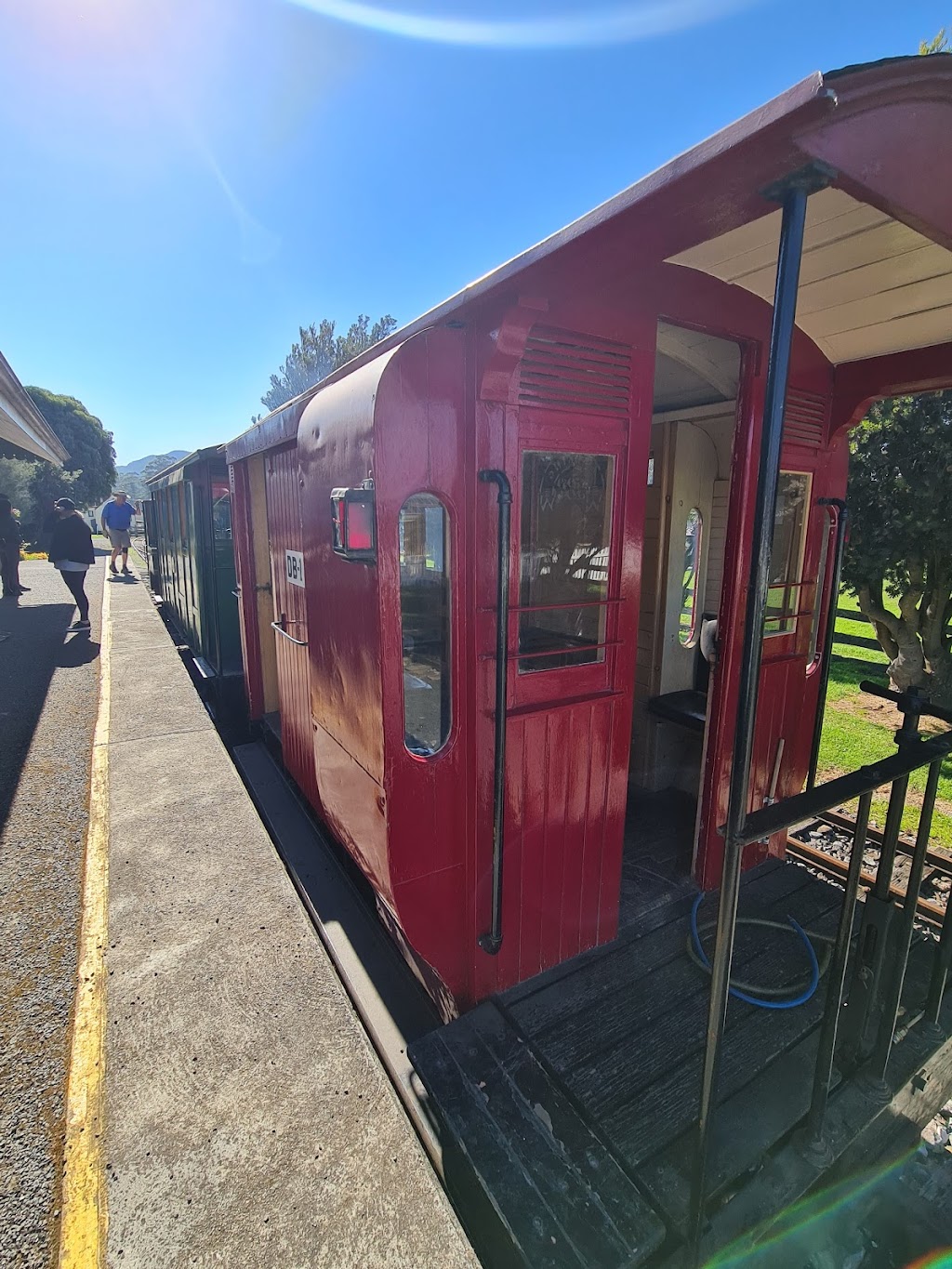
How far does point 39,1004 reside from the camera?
2.54 m

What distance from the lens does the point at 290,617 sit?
3.63 meters

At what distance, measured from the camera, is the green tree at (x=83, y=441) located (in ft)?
118

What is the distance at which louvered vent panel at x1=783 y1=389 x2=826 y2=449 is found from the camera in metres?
2.89

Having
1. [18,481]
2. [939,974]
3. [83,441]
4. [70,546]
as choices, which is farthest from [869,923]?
[83,441]

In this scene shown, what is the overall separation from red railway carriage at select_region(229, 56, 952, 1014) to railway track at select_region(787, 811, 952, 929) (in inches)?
34.1

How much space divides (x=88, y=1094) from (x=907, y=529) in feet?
24.2

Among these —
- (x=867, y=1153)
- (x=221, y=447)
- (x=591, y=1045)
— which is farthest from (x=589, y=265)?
(x=221, y=447)

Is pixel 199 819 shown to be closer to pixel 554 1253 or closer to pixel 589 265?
pixel 554 1253

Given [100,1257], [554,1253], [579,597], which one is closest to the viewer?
[554,1253]

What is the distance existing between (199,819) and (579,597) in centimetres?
295

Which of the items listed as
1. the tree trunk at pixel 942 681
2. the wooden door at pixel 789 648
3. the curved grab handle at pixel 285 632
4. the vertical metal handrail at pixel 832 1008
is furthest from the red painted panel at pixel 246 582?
the tree trunk at pixel 942 681

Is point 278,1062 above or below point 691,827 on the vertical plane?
below

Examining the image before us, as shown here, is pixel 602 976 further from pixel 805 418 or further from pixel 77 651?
pixel 77 651

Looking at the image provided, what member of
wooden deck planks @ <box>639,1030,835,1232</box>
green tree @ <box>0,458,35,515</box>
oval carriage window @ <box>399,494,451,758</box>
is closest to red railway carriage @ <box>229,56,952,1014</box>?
oval carriage window @ <box>399,494,451,758</box>
